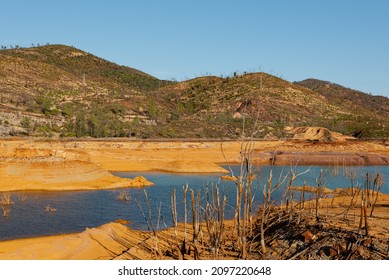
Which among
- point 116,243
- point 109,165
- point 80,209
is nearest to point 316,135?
point 109,165

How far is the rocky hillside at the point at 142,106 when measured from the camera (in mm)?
75312

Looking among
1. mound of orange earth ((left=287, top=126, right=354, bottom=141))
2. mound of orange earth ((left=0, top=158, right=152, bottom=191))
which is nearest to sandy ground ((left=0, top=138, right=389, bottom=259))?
mound of orange earth ((left=0, top=158, right=152, bottom=191))

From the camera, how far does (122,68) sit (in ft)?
577

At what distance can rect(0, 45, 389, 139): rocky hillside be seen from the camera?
2965 inches

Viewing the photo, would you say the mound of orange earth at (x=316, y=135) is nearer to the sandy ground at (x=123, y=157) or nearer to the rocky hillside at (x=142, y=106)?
the rocky hillside at (x=142, y=106)

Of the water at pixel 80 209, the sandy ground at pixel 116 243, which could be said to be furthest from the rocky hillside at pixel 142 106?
the sandy ground at pixel 116 243

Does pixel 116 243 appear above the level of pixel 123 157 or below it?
below

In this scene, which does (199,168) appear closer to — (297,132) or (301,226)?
(301,226)

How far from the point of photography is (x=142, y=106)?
9950cm

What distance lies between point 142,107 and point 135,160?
4855cm

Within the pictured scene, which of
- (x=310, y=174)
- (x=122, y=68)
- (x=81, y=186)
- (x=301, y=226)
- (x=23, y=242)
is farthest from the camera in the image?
(x=122, y=68)

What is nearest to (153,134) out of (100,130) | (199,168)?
(100,130)

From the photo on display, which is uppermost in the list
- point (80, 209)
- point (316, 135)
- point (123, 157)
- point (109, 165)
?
point (316, 135)

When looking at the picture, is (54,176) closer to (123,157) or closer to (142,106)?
(123,157)
